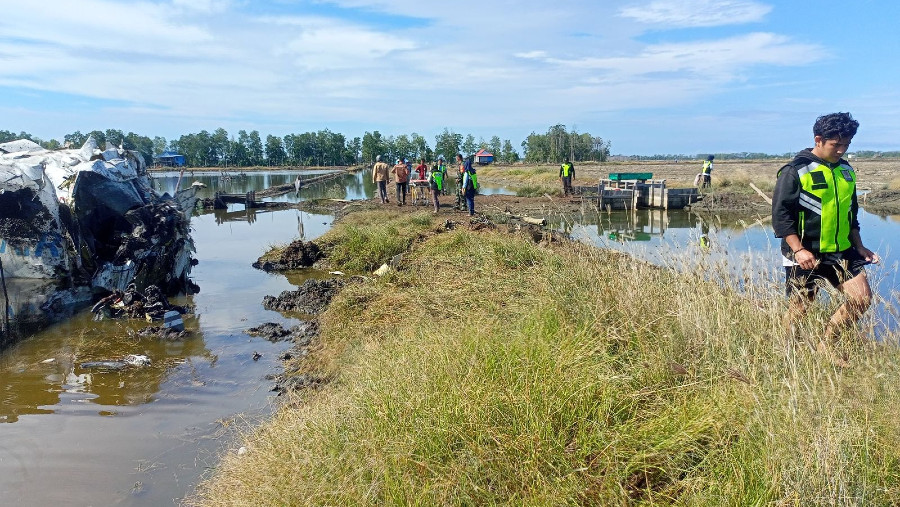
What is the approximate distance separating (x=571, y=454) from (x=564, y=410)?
309 millimetres

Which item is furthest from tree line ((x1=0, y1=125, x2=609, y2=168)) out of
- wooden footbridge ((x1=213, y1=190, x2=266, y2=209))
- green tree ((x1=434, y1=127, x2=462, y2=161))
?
wooden footbridge ((x1=213, y1=190, x2=266, y2=209))

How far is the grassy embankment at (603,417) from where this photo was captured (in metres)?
2.55

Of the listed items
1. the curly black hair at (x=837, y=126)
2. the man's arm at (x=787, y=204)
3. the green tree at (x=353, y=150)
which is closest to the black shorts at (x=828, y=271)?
the man's arm at (x=787, y=204)

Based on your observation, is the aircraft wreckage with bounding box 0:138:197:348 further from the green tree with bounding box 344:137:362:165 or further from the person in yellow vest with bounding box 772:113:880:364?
the green tree with bounding box 344:137:362:165

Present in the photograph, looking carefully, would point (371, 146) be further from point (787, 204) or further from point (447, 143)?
point (787, 204)

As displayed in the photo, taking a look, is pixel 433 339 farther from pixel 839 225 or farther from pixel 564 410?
pixel 839 225

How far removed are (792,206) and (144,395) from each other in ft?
21.9

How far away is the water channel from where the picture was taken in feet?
15.5

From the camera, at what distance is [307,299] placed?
34.3 feet

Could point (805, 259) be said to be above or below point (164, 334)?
above

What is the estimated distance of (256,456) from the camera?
12.5 ft

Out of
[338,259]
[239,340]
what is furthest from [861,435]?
[338,259]

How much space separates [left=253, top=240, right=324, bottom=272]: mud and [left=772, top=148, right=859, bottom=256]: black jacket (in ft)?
38.0

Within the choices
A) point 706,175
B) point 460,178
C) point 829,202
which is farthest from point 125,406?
point 706,175
